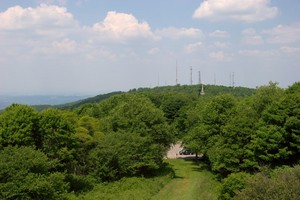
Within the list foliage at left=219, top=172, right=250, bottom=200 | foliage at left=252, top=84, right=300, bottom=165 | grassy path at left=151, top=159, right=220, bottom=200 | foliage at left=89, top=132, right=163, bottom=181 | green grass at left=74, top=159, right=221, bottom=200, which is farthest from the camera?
foliage at left=89, top=132, right=163, bottom=181

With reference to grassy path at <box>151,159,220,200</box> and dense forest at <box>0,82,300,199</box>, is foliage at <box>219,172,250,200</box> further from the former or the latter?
grassy path at <box>151,159,220,200</box>

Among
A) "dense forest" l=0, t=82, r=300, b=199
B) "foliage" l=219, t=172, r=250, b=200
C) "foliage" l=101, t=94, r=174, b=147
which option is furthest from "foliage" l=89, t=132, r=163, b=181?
"foliage" l=219, t=172, r=250, b=200

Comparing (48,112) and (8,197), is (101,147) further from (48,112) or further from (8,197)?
(8,197)

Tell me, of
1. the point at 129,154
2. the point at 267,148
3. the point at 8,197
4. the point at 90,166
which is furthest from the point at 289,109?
the point at 8,197

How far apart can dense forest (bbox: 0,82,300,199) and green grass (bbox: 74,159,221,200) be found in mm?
835

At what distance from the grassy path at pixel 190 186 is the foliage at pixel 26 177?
10.3 m

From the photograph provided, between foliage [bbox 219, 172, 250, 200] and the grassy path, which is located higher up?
foliage [bbox 219, 172, 250, 200]

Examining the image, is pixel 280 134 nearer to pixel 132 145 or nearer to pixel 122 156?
pixel 132 145

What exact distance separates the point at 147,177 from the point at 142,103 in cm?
1001

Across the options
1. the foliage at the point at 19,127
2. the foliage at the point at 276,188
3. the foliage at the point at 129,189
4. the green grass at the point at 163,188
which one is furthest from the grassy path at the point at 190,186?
the foliage at the point at 19,127

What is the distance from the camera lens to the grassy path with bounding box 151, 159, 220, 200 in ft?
112

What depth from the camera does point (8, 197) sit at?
2484 cm

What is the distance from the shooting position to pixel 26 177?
2630cm

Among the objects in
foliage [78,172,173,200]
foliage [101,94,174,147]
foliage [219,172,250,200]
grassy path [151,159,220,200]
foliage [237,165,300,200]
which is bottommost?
→ grassy path [151,159,220,200]
